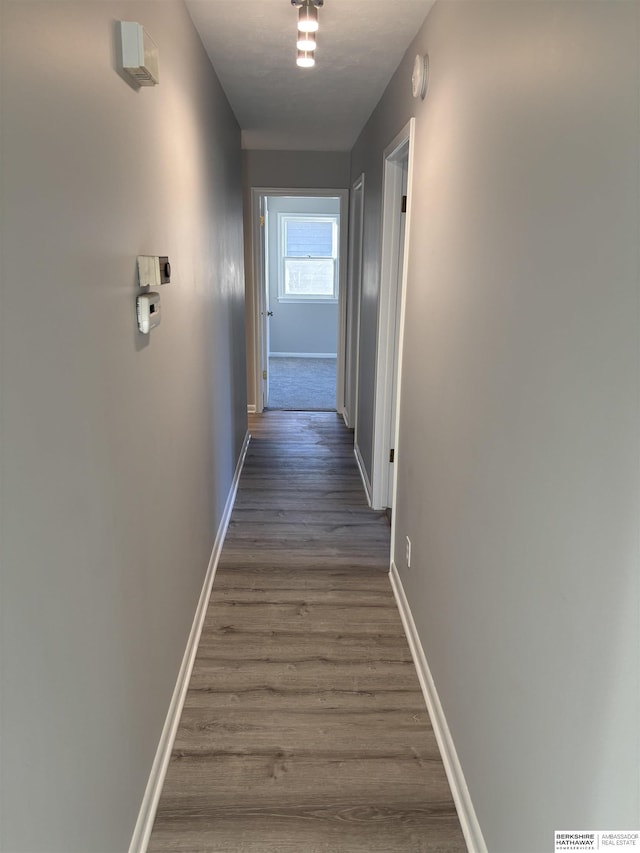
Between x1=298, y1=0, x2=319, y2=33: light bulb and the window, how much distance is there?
22.3 feet

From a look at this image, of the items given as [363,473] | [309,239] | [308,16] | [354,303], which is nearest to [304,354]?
[309,239]

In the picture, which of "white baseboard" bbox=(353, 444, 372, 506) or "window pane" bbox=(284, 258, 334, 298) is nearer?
"white baseboard" bbox=(353, 444, 372, 506)

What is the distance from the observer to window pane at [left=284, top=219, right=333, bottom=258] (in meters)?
8.77

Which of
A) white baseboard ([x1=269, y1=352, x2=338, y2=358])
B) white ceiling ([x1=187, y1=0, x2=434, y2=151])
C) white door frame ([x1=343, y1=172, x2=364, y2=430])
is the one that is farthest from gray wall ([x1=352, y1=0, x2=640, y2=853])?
white baseboard ([x1=269, y1=352, x2=338, y2=358])

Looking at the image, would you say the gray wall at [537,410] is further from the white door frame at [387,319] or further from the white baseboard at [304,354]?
the white baseboard at [304,354]

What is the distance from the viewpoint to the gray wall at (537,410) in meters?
0.89

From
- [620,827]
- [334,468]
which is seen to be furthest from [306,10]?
[334,468]

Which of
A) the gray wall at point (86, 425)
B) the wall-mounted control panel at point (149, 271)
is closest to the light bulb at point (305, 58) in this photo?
the gray wall at point (86, 425)

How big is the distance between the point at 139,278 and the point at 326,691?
5.16 ft

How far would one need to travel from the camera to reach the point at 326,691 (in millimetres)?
2146

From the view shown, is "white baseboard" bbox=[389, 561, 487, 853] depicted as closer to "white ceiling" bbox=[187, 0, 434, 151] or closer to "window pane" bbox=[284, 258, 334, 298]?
"white ceiling" bbox=[187, 0, 434, 151]

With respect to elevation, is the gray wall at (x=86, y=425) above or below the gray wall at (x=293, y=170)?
below

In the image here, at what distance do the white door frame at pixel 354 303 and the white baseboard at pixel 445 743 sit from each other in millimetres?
2514

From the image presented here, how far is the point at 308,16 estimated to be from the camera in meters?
2.04
